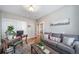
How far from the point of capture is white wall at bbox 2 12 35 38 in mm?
1927

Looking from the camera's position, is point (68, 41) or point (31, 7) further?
point (31, 7)

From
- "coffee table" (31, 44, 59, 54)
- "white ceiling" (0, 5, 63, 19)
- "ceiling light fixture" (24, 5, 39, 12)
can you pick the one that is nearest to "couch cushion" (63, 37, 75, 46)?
"coffee table" (31, 44, 59, 54)

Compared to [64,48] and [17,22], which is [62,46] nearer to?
[64,48]

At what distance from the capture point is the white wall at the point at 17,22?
1.93 meters

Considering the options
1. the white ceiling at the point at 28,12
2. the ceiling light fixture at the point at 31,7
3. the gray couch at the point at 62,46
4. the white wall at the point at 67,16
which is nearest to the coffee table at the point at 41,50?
the gray couch at the point at 62,46

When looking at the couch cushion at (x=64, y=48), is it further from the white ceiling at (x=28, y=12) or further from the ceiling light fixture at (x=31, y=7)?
the ceiling light fixture at (x=31, y=7)

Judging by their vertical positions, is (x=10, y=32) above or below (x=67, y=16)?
below

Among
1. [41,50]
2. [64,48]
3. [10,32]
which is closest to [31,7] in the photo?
[10,32]

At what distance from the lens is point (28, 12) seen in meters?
2.01

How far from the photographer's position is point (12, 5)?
6.40 feet

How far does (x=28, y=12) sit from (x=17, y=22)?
0.31 m

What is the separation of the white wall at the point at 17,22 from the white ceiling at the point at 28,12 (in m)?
0.08
